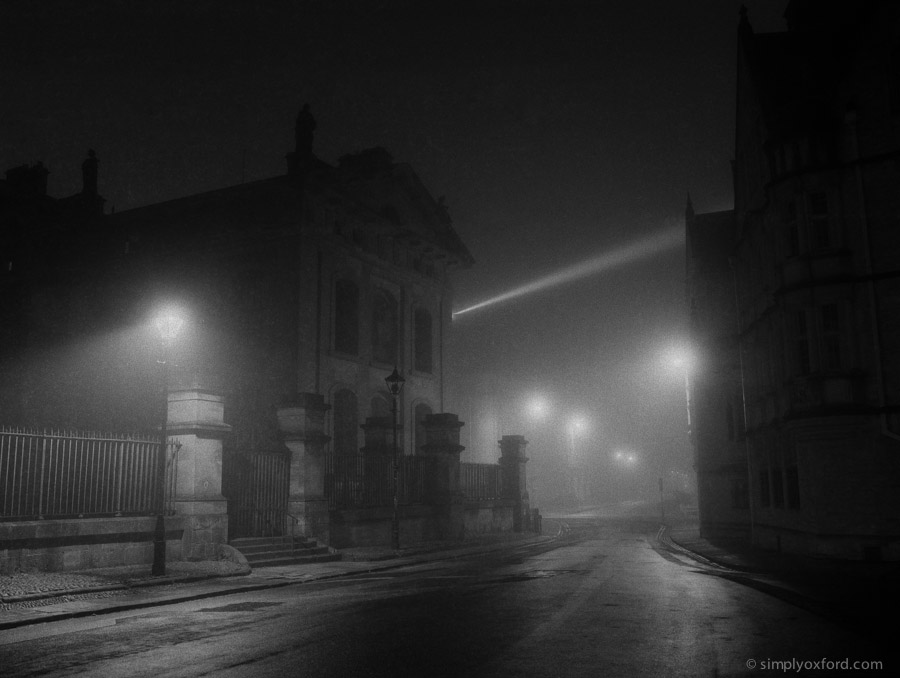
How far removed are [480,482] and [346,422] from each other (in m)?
5.89

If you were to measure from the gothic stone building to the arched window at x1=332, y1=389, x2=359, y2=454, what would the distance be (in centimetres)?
1553

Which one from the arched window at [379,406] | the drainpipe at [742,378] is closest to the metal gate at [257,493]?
the arched window at [379,406]

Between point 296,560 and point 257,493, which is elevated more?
point 257,493

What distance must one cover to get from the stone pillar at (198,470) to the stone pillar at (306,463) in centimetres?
320

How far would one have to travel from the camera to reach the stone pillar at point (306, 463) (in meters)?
21.7

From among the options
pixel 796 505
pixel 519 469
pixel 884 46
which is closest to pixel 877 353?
pixel 796 505

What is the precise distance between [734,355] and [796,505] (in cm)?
980

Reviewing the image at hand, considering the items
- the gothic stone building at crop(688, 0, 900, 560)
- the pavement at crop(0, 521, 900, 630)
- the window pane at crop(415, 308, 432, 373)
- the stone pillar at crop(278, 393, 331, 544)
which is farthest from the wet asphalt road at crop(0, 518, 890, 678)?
the window pane at crop(415, 308, 432, 373)

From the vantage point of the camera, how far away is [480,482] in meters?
32.5

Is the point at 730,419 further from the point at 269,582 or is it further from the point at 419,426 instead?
the point at 269,582

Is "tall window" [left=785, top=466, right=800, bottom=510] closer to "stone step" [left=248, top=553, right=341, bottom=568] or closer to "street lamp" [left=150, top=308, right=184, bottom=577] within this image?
"stone step" [left=248, top=553, right=341, bottom=568]

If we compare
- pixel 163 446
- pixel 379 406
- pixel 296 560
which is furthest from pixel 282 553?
pixel 379 406

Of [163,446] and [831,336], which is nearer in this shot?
[163,446]

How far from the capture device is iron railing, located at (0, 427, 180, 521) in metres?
15.4
